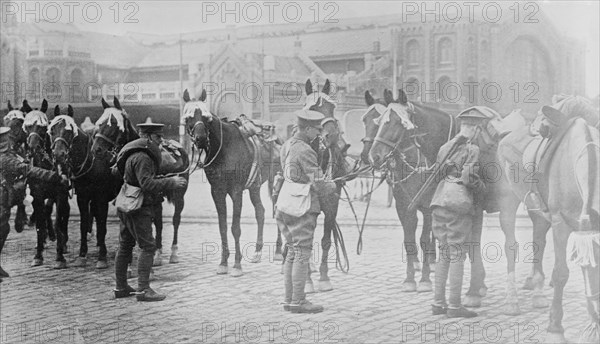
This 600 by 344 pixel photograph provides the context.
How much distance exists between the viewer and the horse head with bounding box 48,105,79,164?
6832 millimetres

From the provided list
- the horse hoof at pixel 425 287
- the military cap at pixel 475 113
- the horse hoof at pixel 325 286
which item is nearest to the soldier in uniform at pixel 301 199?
the horse hoof at pixel 325 286

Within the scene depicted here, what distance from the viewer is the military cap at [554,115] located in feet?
16.2

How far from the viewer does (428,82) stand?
6.15m

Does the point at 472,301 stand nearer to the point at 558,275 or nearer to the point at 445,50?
the point at 558,275

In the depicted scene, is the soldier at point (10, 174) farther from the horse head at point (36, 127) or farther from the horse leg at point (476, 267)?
the horse leg at point (476, 267)

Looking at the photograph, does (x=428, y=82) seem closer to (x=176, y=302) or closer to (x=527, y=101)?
(x=527, y=101)

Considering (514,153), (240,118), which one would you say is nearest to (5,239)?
(240,118)

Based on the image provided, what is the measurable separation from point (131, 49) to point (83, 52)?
0.51 metres

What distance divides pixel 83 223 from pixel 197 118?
1846mm

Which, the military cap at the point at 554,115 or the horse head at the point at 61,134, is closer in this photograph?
the military cap at the point at 554,115

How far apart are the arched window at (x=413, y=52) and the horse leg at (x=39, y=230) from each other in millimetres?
4081

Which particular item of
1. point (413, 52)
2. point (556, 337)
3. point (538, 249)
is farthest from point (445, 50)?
point (556, 337)

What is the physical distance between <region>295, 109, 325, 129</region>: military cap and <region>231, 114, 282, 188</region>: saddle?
0.93 m

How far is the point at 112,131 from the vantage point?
6473 millimetres
